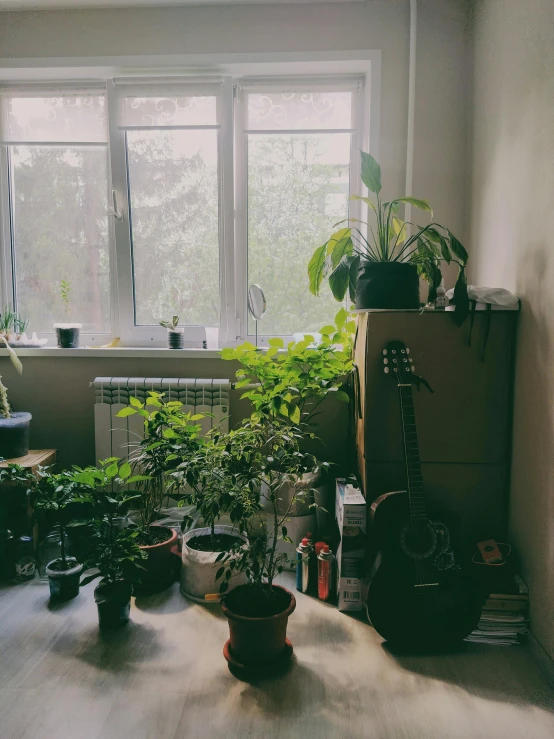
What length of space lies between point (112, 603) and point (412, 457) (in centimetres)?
117

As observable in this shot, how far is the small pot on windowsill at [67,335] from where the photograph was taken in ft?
9.09

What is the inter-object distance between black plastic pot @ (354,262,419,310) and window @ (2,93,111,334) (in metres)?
1.54

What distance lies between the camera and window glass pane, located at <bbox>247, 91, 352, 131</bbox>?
8.98 ft

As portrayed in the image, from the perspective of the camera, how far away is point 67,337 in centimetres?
278

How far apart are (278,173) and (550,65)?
140 centimetres

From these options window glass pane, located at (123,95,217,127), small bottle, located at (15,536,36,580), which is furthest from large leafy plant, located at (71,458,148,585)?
window glass pane, located at (123,95,217,127)

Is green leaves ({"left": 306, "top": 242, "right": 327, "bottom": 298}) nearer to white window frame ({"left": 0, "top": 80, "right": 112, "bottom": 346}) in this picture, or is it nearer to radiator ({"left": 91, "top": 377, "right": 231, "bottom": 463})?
radiator ({"left": 91, "top": 377, "right": 231, "bottom": 463})

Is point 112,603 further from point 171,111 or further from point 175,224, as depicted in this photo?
point 171,111

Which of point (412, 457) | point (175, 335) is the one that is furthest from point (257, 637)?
point (175, 335)

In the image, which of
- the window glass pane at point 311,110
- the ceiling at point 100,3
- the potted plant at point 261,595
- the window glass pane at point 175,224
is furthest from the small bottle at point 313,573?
the ceiling at point 100,3

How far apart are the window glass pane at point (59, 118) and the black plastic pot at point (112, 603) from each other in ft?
7.27

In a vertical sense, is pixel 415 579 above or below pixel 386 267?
below

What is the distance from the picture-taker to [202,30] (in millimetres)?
2607

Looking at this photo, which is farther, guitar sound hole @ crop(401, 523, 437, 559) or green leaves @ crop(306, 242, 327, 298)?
green leaves @ crop(306, 242, 327, 298)
